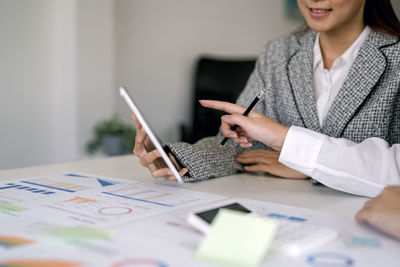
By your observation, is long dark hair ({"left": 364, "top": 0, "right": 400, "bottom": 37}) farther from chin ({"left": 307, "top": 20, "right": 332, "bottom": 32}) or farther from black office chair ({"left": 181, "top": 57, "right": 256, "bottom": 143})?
black office chair ({"left": 181, "top": 57, "right": 256, "bottom": 143})

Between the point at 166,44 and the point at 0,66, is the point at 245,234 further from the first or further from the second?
the point at 166,44

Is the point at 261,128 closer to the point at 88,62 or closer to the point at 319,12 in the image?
the point at 319,12

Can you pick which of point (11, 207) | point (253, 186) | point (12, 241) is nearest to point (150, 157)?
point (253, 186)

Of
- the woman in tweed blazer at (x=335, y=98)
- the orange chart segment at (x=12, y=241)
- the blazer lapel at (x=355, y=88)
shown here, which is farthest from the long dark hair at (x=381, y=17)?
the orange chart segment at (x=12, y=241)

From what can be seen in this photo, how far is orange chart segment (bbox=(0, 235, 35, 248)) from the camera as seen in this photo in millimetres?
559

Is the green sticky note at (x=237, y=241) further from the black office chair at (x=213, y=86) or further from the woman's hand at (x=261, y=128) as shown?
the black office chair at (x=213, y=86)

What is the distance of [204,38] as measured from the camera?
11.5ft

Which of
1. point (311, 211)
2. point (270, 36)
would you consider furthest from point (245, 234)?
point (270, 36)

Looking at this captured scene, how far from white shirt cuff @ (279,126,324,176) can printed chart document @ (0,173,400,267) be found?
0.18 meters

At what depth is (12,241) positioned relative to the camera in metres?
0.57

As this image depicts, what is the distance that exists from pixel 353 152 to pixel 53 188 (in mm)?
603

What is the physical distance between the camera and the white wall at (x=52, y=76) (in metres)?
2.59

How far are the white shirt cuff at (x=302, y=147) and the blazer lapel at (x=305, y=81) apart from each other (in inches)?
10.4

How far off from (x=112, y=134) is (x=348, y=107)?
1.97m
